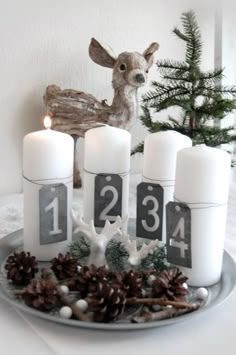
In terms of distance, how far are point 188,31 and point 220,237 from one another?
54cm

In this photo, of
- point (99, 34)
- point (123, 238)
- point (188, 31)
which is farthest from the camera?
point (99, 34)

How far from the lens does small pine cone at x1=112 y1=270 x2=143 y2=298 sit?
0.54 m

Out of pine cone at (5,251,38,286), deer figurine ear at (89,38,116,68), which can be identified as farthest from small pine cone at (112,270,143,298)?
deer figurine ear at (89,38,116,68)

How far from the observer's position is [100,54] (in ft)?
3.33

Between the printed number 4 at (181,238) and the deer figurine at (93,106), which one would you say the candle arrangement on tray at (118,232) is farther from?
the deer figurine at (93,106)

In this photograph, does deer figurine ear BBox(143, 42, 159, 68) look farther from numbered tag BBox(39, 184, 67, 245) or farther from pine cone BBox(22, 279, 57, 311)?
pine cone BBox(22, 279, 57, 311)

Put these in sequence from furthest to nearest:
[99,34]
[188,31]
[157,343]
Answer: [99,34], [188,31], [157,343]

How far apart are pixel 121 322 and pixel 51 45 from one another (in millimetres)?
731

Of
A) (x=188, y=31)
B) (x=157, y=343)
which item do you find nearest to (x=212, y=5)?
(x=188, y=31)

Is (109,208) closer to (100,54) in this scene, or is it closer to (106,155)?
(106,155)

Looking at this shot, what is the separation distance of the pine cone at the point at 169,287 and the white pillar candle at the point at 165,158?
14 centimetres

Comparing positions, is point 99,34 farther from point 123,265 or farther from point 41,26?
point 123,265

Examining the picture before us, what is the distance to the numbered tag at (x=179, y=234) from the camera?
592 millimetres

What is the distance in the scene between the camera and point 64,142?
2.14 ft
